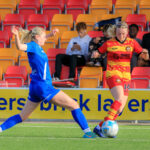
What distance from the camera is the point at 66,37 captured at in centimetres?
1351

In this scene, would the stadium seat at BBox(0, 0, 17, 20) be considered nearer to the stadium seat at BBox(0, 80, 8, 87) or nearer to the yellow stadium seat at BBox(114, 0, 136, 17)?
the yellow stadium seat at BBox(114, 0, 136, 17)

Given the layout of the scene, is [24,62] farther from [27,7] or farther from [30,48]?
[30,48]

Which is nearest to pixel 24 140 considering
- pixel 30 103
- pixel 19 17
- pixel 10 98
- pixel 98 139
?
pixel 30 103

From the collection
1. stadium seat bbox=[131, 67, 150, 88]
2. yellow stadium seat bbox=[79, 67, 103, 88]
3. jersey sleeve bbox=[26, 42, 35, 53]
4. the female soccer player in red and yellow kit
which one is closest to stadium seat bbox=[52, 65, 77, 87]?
yellow stadium seat bbox=[79, 67, 103, 88]

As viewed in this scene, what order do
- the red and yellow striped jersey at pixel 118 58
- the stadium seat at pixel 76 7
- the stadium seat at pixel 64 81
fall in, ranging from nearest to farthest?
the red and yellow striped jersey at pixel 118 58 → the stadium seat at pixel 64 81 → the stadium seat at pixel 76 7

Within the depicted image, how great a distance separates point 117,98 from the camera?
23.9ft

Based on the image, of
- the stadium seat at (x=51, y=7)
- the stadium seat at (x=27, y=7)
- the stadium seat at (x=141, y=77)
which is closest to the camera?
the stadium seat at (x=141, y=77)

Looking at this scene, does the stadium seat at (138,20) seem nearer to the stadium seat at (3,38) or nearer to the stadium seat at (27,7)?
the stadium seat at (27,7)

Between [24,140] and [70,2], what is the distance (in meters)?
8.85

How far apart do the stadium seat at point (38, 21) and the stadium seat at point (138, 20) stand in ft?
8.07

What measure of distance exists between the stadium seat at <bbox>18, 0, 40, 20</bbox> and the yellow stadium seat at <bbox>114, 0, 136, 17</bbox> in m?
2.57

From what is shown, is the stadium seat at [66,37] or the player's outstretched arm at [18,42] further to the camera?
the stadium seat at [66,37]

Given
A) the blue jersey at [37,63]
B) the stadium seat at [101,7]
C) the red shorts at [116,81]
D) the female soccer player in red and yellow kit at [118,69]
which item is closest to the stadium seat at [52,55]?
the stadium seat at [101,7]

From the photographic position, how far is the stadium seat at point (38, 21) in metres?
14.6
